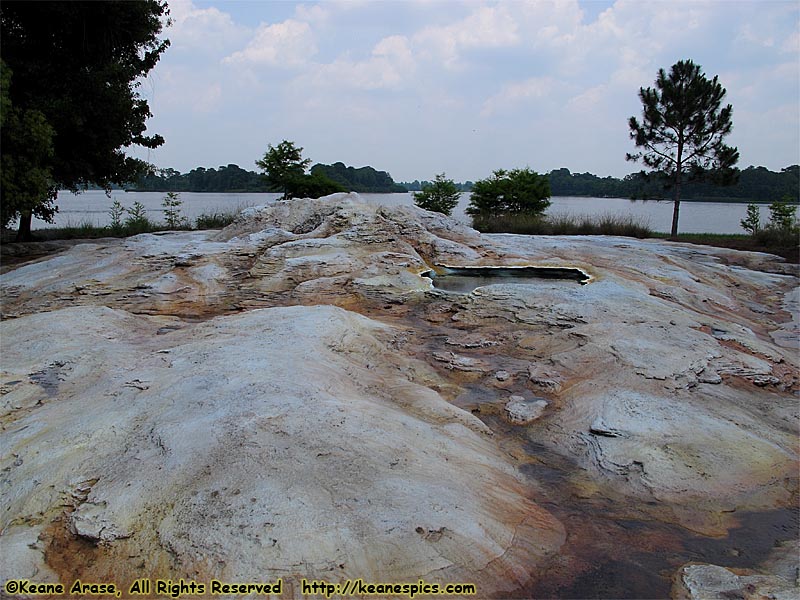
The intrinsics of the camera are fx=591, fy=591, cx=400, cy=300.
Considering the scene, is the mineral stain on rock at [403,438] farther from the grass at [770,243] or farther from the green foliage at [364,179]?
the green foliage at [364,179]

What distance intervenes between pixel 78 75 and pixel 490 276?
8897 millimetres

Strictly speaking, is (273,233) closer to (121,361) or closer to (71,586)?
(121,361)

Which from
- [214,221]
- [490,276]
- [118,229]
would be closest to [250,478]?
[490,276]

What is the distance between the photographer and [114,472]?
133 inches

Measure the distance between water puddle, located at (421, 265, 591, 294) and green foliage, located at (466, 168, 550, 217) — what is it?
11714 mm

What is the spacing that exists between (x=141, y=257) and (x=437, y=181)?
14.1 m

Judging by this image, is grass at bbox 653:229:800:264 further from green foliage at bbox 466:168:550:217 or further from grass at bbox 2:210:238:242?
grass at bbox 2:210:238:242

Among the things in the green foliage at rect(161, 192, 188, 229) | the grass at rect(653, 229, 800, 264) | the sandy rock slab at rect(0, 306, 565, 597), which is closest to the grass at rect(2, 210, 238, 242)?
the green foliage at rect(161, 192, 188, 229)

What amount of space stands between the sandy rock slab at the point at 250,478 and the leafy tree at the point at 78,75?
7616 mm

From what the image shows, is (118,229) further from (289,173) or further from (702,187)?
(702,187)

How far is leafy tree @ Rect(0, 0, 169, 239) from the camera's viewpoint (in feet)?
35.8

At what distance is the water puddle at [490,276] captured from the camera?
8780 mm

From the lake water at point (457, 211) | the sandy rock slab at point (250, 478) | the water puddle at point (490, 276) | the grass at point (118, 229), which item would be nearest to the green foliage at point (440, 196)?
the lake water at point (457, 211)

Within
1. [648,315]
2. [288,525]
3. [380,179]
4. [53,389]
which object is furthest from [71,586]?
[380,179]
